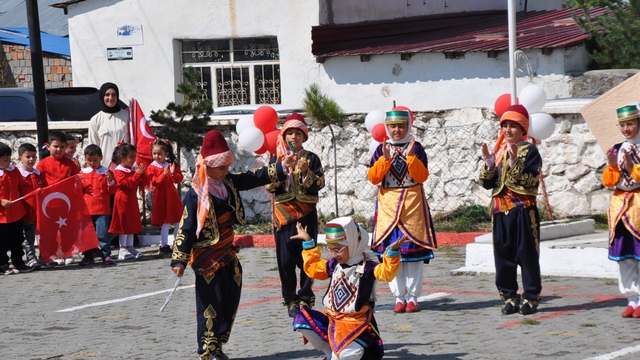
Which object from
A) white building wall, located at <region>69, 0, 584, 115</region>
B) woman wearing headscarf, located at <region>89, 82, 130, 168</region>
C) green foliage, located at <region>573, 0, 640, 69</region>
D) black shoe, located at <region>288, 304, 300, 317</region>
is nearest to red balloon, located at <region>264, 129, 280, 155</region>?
black shoe, located at <region>288, 304, 300, 317</region>

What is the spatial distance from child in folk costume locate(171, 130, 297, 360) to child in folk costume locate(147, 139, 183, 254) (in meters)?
6.25

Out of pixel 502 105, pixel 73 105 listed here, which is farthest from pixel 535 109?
pixel 73 105

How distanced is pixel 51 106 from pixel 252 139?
7516 mm

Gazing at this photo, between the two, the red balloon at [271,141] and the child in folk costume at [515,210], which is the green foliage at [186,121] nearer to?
the red balloon at [271,141]

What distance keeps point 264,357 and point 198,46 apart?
43.8 feet

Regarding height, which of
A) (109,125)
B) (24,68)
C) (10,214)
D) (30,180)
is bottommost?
(10,214)

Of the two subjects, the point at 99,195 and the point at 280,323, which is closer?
the point at 280,323

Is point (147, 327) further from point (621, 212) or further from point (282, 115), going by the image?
point (282, 115)

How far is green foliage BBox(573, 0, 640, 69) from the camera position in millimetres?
14445

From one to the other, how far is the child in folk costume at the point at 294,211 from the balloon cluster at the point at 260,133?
88cm

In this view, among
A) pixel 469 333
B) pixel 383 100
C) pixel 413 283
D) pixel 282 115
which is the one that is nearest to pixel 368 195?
pixel 282 115

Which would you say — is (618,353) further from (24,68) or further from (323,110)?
(24,68)

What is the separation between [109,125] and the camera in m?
14.1

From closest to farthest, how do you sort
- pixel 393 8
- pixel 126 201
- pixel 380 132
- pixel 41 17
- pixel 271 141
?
pixel 380 132 < pixel 271 141 < pixel 126 201 < pixel 393 8 < pixel 41 17
